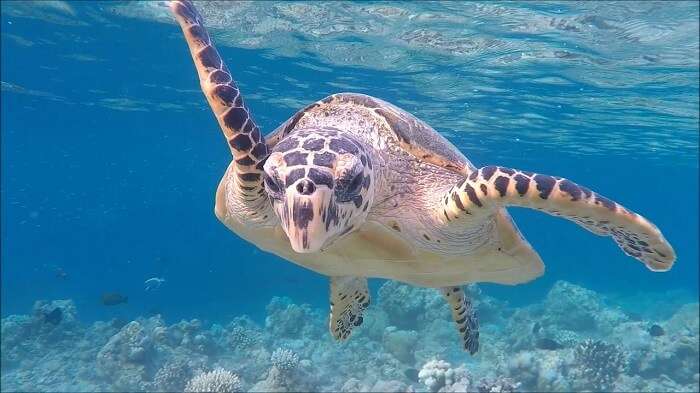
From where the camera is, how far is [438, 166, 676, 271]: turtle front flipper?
10.1 ft

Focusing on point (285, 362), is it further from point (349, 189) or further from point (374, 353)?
point (349, 189)

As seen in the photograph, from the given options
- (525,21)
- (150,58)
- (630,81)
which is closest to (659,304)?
(630,81)

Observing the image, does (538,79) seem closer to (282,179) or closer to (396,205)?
(396,205)

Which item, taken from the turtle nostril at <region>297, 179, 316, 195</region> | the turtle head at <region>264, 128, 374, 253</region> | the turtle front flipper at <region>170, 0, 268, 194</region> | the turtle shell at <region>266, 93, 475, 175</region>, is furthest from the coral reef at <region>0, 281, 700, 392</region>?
the turtle nostril at <region>297, 179, 316, 195</region>

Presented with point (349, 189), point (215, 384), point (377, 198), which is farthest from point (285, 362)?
point (349, 189)

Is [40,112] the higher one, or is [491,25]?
[491,25]

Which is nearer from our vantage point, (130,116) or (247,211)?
(247,211)

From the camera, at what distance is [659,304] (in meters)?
26.6

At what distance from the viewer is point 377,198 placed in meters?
3.54

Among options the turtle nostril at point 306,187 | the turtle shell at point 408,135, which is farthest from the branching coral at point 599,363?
the turtle nostril at point 306,187

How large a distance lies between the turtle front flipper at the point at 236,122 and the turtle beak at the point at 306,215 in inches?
35.2

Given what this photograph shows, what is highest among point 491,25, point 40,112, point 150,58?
point 491,25

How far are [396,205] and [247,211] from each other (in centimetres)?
114

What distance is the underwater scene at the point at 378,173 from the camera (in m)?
3.46
